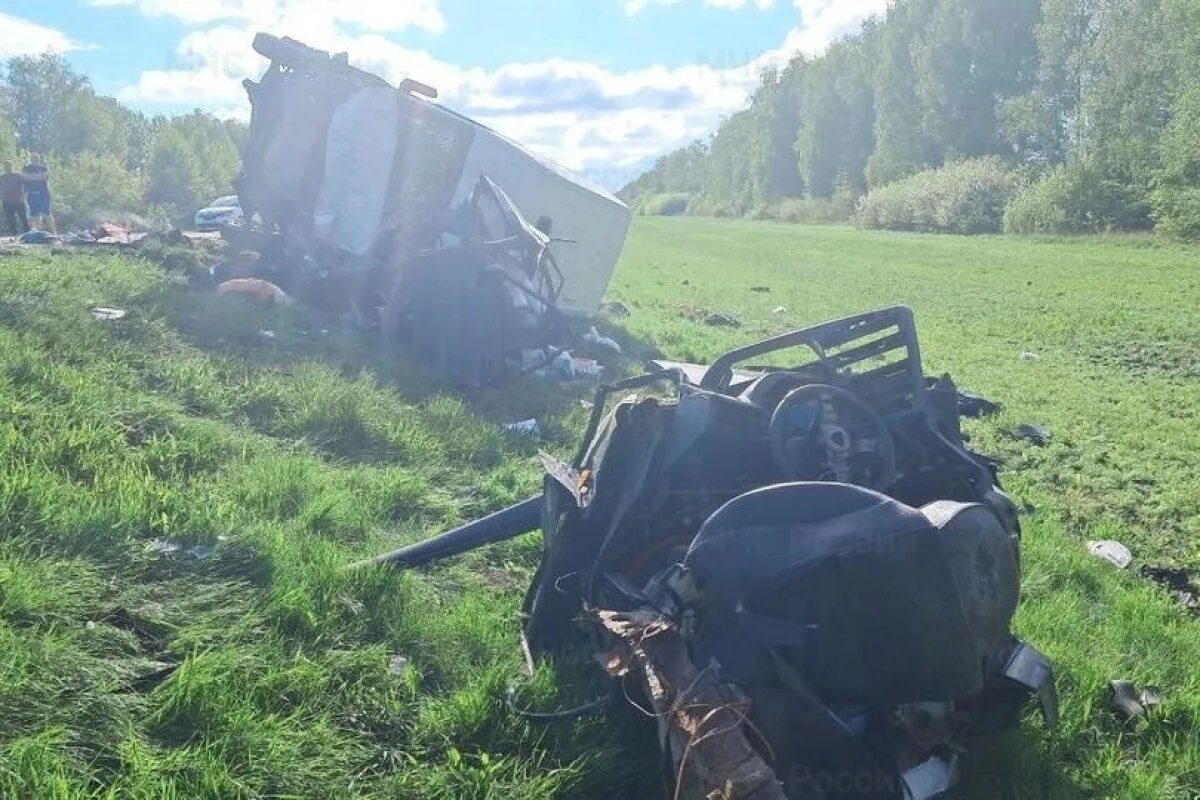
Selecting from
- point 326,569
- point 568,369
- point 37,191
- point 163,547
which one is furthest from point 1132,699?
point 37,191

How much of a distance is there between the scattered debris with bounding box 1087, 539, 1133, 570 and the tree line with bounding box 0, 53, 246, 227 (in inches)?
1098

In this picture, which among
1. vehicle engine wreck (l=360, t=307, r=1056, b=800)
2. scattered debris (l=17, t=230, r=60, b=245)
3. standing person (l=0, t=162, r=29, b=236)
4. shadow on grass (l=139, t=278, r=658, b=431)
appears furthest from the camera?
standing person (l=0, t=162, r=29, b=236)

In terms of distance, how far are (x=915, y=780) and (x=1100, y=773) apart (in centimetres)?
101

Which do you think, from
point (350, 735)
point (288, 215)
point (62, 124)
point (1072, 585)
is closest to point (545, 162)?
point (288, 215)

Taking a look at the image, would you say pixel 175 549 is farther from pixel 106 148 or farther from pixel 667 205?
pixel 667 205

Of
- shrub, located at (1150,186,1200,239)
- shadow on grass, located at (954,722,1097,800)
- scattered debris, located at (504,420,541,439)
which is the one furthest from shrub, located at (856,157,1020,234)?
shadow on grass, located at (954,722,1097,800)

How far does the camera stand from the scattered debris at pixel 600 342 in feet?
34.1

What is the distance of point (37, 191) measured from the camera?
1788cm

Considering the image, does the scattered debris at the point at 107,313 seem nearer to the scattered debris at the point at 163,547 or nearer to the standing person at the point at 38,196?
the scattered debris at the point at 163,547

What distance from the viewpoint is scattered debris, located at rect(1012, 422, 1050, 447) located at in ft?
23.2

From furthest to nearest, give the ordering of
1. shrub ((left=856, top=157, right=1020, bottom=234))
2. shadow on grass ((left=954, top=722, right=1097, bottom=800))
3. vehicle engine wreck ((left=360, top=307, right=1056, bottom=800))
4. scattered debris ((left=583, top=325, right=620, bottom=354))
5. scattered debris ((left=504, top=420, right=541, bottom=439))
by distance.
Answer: shrub ((left=856, top=157, right=1020, bottom=234)) < scattered debris ((left=583, top=325, right=620, bottom=354)) < scattered debris ((left=504, top=420, right=541, bottom=439)) < shadow on grass ((left=954, top=722, right=1097, bottom=800)) < vehicle engine wreck ((left=360, top=307, right=1056, bottom=800))

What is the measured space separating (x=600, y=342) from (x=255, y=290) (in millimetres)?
→ 3831

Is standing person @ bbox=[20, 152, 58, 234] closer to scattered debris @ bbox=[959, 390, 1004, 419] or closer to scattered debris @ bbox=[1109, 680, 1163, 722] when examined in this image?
scattered debris @ bbox=[959, 390, 1004, 419]

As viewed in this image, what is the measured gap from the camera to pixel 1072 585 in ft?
14.8
